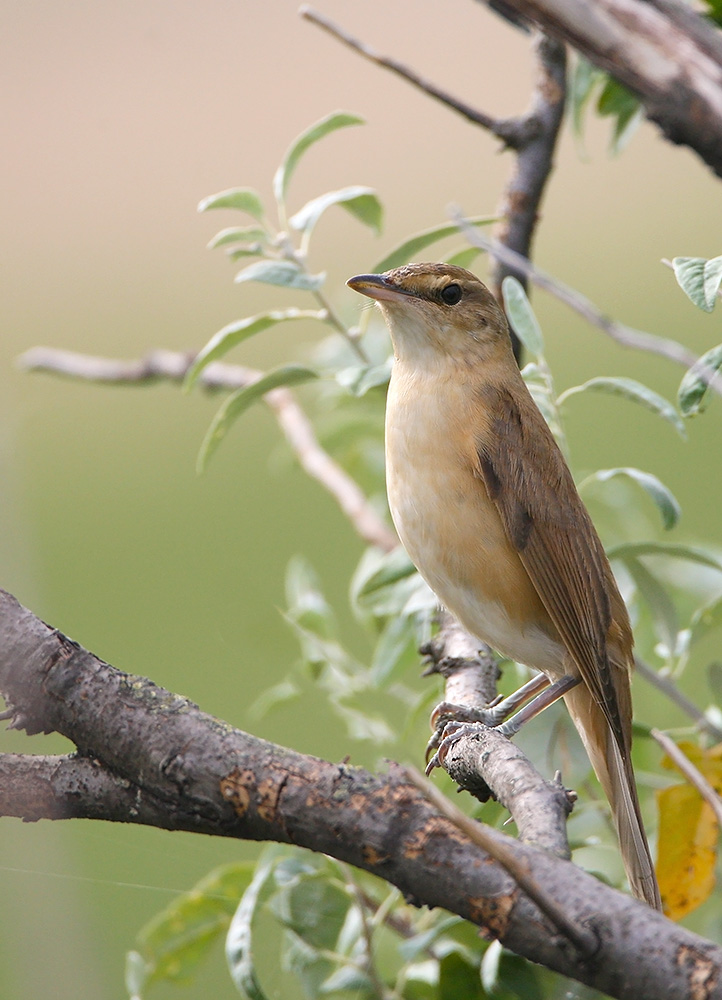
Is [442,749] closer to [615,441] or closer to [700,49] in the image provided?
[700,49]

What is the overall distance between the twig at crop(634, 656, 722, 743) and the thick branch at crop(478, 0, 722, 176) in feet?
3.55

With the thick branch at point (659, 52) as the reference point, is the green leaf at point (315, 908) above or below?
below

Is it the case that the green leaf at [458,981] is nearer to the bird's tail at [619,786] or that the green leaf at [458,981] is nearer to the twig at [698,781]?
the bird's tail at [619,786]

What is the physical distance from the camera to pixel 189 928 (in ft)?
6.53

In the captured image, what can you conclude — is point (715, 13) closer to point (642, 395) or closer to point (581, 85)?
point (581, 85)

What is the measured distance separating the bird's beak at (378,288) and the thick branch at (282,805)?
45.5 inches

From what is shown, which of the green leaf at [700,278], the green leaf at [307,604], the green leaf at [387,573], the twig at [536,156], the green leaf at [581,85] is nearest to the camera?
the green leaf at [700,278]

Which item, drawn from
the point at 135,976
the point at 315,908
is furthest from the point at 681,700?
the point at 135,976

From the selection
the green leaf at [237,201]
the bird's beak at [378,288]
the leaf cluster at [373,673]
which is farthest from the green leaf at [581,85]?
the green leaf at [237,201]

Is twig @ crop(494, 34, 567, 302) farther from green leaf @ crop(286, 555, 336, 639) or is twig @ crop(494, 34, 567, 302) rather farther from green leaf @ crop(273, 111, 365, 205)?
green leaf @ crop(286, 555, 336, 639)

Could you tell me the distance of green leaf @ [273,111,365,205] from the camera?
2.27 metres

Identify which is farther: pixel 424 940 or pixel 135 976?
pixel 135 976

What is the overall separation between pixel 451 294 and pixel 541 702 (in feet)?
3.01

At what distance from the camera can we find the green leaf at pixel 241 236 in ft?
7.47
